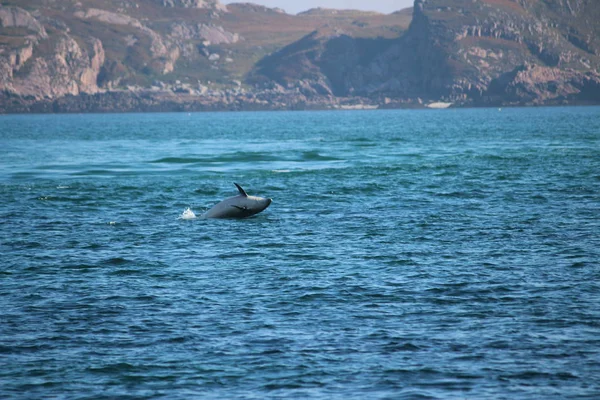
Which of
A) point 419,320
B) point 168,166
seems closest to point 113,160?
point 168,166

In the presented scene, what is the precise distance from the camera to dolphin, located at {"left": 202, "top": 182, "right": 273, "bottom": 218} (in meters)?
37.8

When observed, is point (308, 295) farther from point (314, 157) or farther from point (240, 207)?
point (314, 157)

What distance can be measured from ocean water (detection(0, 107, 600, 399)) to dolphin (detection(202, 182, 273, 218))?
1.82ft

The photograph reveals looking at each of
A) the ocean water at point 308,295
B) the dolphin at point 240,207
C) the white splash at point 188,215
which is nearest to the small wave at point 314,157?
the ocean water at point 308,295

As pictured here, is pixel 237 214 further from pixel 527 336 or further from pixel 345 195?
pixel 527 336

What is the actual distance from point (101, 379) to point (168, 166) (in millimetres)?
61122

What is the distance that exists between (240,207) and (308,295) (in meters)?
15.2

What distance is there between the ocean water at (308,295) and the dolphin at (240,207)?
1.82 feet

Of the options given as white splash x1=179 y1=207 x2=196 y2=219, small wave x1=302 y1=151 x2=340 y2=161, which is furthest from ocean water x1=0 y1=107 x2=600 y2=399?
small wave x1=302 y1=151 x2=340 y2=161

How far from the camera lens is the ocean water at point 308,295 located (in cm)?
1700

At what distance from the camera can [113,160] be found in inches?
3359

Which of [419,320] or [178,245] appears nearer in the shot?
[419,320]

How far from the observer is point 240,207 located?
38281 millimetres

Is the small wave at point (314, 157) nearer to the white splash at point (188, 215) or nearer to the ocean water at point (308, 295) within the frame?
the ocean water at point (308, 295)
